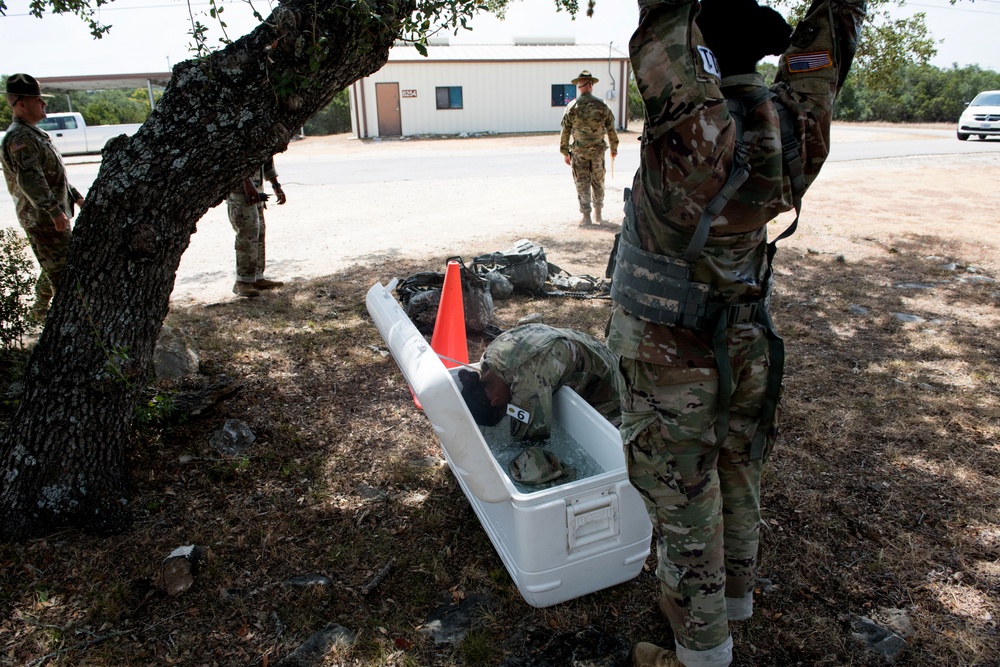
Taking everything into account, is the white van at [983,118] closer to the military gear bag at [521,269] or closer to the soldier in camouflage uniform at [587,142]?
the soldier in camouflage uniform at [587,142]

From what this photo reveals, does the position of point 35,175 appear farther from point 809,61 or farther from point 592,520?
point 809,61

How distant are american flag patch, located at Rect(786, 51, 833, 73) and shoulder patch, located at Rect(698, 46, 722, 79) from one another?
34 centimetres

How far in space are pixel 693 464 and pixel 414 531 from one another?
4.62 ft

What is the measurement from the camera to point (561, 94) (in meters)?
26.7

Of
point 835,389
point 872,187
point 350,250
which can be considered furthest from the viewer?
point 872,187

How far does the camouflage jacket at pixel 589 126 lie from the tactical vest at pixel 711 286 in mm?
7333

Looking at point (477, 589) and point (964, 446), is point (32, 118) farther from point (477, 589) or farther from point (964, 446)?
point (964, 446)

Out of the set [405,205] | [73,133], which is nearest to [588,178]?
[405,205]

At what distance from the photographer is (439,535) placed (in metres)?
2.82

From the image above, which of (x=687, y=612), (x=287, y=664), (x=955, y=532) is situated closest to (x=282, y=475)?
(x=287, y=664)

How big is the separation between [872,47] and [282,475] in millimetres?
7360

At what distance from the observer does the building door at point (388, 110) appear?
82.6 feet

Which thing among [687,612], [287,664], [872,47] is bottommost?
[287,664]

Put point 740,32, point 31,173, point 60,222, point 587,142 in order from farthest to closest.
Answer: point 587,142, point 60,222, point 31,173, point 740,32
